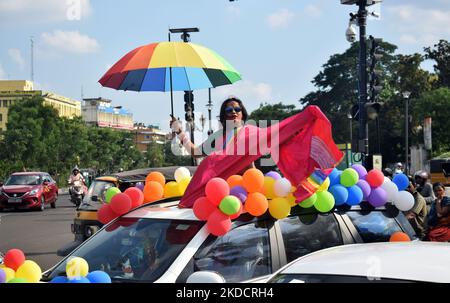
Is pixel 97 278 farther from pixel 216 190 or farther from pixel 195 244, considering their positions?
pixel 216 190

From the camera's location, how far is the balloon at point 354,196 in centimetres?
556

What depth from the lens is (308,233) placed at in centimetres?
505

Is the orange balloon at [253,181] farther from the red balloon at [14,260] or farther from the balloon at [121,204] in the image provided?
the red balloon at [14,260]

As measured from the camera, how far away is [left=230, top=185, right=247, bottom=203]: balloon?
4746mm

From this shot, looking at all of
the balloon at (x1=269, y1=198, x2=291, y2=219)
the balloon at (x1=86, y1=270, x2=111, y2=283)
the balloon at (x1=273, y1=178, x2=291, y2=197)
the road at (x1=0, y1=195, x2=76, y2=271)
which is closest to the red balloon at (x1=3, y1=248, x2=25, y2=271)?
the balloon at (x1=86, y1=270, x2=111, y2=283)

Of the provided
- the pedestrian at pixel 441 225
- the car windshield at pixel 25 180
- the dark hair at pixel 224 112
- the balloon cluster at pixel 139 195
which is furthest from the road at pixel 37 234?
the pedestrian at pixel 441 225

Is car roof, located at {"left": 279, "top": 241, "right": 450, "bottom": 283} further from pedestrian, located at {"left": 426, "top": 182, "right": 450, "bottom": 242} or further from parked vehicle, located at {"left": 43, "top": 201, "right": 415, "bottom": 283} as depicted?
pedestrian, located at {"left": 426, "top": 182, "right": 450, "bottom": 242}

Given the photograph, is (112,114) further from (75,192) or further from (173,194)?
(173,194)

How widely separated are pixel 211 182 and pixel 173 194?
118cm

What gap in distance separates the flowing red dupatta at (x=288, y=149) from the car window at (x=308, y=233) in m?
0.30

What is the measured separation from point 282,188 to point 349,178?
940 mm

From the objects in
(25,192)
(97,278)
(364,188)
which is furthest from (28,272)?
(25,192)

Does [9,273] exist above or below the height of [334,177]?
below

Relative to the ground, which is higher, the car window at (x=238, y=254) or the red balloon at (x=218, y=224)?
the red balloon at (x=218, y=224)
